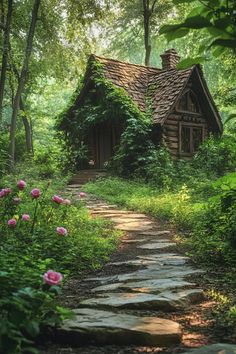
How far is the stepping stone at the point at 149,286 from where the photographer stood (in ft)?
13.4

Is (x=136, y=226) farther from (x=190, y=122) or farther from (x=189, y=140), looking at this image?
(x=190, y=122)

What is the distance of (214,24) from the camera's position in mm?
1910

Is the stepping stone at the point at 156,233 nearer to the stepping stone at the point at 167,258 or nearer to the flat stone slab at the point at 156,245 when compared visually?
the flat stone slab at the point at 156,245

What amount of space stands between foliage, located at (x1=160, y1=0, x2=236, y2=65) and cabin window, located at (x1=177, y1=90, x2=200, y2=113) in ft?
58.4

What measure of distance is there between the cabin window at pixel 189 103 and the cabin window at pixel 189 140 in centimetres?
83

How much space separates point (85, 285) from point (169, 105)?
14245 millimetres

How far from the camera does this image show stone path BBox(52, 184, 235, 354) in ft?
9.44

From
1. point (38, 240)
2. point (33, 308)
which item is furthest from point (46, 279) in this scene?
point (38, 240)

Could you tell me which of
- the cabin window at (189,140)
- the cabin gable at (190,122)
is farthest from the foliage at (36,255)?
the cabin window at (189,140)

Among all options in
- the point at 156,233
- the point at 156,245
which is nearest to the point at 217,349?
the point at 156,245

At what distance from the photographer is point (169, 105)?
710 inches

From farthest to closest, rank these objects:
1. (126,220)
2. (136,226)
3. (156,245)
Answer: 1. (126,220)
2. (136,226)
3. (156,245)

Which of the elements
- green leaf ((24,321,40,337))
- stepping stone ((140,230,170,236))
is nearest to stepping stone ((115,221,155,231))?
stepping stone ((140,230,170,236))

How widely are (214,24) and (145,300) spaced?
2.41 meters
